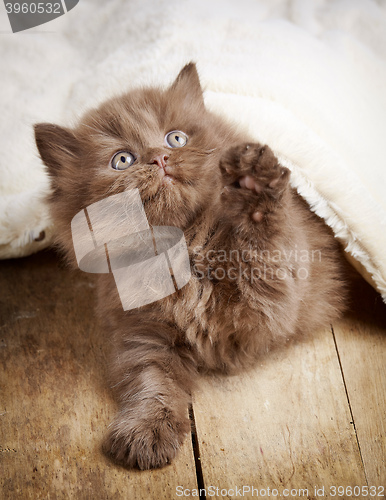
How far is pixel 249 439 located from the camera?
→ 1.02 metres

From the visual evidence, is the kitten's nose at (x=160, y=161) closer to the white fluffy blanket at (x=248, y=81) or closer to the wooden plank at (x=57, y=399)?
the white fluffy blanket at (x=248, y=81)

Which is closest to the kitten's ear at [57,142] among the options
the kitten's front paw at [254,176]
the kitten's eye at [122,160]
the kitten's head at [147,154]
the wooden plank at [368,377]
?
the kitten's head at [147,154]

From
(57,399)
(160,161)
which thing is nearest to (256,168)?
(160,161)

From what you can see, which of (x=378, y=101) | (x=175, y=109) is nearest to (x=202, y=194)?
(x=175, y=109)

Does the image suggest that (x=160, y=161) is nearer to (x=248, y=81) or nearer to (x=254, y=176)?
(x=254, y=176)

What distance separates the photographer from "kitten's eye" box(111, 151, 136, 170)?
1.07 meters

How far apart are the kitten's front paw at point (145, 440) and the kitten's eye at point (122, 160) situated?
602mm

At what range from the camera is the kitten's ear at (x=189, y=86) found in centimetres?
122

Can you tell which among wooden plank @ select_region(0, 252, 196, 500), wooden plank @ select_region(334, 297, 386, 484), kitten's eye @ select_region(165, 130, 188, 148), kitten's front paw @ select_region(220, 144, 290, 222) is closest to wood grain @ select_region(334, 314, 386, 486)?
wooden plank @ select_region(334, 297, 386, 484)

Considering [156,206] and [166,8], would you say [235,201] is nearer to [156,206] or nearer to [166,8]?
[156,206]

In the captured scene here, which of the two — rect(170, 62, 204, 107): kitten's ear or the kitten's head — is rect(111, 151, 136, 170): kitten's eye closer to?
the kitten's head

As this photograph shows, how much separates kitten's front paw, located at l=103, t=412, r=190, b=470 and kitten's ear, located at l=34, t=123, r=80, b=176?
689 mm

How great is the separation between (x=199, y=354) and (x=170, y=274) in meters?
0.22

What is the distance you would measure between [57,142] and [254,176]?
577 mm
